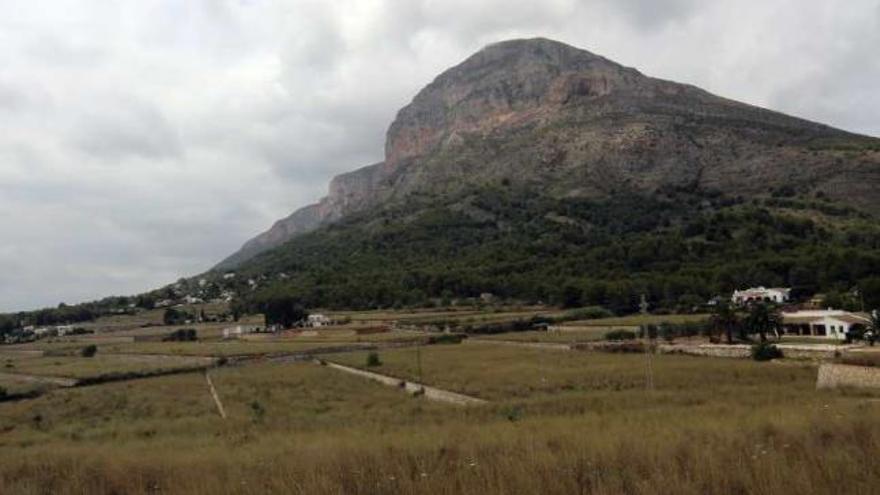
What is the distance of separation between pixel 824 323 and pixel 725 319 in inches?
405

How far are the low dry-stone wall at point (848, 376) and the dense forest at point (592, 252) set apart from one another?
45.3 meters

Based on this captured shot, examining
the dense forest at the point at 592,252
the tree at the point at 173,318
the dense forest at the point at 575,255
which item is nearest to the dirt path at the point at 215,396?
the dense forest at the point at 592,252

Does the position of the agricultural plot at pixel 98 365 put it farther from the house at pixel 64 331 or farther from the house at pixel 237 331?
the house at pixel 64 331

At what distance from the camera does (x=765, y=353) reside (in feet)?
152

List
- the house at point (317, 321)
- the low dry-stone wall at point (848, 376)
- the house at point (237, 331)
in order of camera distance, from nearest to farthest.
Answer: the low dry-stone wall at point (848, 376)
the house at point (237, 331)
the house at point (317, 321)

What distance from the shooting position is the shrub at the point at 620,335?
204 ft

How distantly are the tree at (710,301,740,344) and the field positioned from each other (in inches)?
378

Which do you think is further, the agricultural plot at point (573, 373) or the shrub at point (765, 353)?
the shrub at point (765, 353)

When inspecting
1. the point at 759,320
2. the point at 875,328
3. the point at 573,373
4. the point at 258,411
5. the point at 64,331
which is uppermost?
the point at 64,331

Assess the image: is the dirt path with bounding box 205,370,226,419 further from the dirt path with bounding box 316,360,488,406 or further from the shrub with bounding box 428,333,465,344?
the shrub with bounding box 428,333,465,344

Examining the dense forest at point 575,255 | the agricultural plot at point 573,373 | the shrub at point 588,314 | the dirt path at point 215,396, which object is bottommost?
the dirt path at point 215,396

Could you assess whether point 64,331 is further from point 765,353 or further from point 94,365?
point 765,353

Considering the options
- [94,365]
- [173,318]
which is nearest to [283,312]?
[173,318]

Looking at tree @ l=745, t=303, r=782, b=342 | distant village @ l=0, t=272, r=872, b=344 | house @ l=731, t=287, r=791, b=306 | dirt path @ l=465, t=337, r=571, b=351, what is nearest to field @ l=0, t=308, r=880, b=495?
dirt path @ l=465, t=337, r=571, b=351
